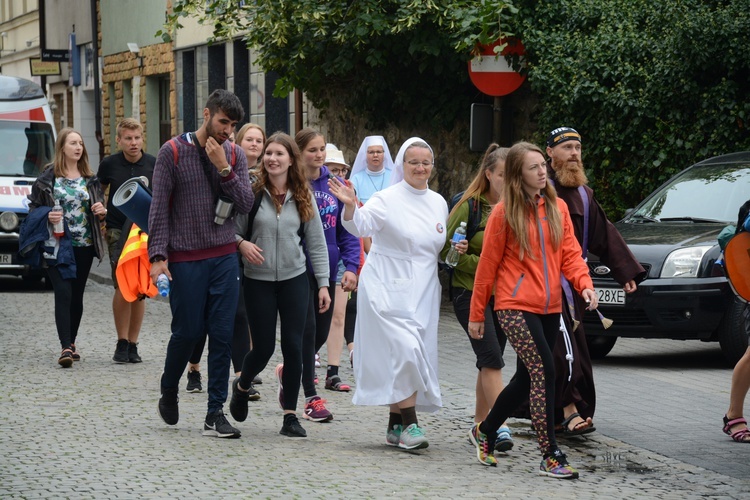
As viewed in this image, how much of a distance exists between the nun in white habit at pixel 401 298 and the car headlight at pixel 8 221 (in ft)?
39.2

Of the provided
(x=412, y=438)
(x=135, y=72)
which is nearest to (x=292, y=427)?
(x=412, y=438)

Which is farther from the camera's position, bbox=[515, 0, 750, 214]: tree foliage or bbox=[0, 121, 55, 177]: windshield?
bbox=[0, 121, 55, 177]: windshield

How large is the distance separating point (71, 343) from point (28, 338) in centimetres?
199

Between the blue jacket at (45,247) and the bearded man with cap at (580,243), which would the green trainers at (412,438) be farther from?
the blue jacket at (45,247)

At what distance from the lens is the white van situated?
61.7 ft

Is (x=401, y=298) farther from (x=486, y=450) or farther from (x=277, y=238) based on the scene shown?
(x=486, y=450)

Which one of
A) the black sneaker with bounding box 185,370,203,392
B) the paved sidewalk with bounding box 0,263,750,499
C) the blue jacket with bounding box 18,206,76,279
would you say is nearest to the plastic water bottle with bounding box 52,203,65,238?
the blue jacket with bounding box 18,206,76,279

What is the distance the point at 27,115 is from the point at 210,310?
13573 millimetres

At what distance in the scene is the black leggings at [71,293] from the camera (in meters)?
11.3

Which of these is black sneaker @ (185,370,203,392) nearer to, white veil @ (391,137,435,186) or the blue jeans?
the blue jeans

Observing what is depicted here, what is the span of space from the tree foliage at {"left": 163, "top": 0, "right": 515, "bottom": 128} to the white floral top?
5.41m

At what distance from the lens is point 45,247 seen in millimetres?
11367

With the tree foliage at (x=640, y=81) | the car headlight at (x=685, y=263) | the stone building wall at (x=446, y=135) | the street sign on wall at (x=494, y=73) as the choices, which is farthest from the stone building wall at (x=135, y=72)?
the car headlight at (x=685, y=263)

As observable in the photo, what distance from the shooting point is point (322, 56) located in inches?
706
